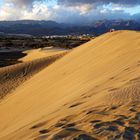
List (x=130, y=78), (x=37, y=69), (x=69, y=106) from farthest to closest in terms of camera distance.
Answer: (x=37, y=69) < (x=130, y=78) < (x=69, y=106)

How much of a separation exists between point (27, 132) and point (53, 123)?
1.33 ft

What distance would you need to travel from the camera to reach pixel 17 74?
19109 mm

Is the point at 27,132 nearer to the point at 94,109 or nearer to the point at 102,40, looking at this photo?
the point at 94,109

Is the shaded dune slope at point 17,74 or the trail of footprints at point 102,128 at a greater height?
the trail of footprints at point 102,128

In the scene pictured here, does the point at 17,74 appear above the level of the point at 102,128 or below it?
below

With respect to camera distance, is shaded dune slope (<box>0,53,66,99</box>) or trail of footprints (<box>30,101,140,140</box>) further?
shaded dune slope (<box>0,53,66,99</box>)

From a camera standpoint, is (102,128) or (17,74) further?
(17,74)

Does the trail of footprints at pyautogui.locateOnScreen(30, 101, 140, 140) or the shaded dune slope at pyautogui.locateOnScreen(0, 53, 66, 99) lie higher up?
the trail of footprints at pyautogui.locateOnScreen(30, 101, 140, 140)

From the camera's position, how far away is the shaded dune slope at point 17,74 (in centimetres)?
1694

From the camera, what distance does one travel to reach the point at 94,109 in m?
5.95

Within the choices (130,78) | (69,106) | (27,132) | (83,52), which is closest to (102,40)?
(83,52)

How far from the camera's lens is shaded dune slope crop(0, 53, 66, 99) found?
16938 mm

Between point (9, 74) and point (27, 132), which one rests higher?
point (27, 132)

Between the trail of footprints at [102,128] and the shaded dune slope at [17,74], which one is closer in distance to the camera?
the trail of footprints at [102,128]
